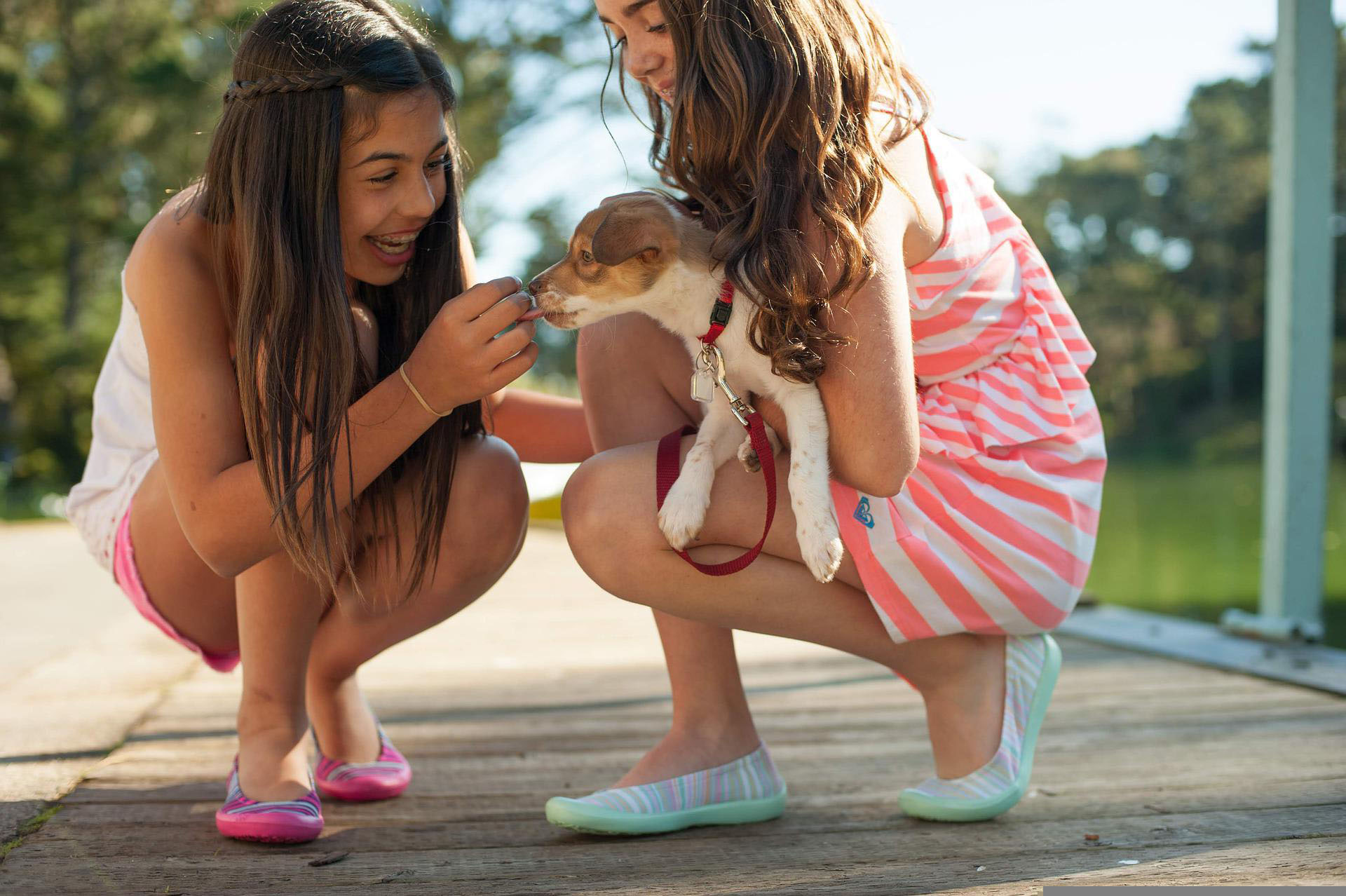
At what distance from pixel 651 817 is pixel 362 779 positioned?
53cm

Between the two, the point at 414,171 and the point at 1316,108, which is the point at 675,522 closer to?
the point at 414,171

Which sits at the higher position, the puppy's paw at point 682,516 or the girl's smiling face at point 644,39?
the girl's smiling face at point 644,39

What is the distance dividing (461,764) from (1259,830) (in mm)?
1341

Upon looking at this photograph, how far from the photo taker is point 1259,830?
169 centimetres

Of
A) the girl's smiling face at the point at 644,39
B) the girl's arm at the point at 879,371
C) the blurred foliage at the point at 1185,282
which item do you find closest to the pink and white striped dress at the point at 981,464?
the girl's arm at the point at 879,371

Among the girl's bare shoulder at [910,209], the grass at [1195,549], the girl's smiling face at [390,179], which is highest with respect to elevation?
the girl's smiling face at [390,179]

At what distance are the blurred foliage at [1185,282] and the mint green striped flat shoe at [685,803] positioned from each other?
71.7ft

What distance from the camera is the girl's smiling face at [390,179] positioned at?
1802 millimetres

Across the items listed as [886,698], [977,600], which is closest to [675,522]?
[977,600]

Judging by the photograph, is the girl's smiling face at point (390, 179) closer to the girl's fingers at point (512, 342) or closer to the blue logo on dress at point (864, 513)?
the girl's fingers at point (512, 342)

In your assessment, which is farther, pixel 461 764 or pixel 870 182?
pixel 461 764

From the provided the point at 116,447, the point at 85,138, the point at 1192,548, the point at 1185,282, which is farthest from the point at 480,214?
the point at 1185,282

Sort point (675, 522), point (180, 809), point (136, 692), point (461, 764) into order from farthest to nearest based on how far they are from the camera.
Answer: point (136, 692), point (461, 764), point (180, 809), point (675, 522)

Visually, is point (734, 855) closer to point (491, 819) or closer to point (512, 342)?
point (491, 819)
